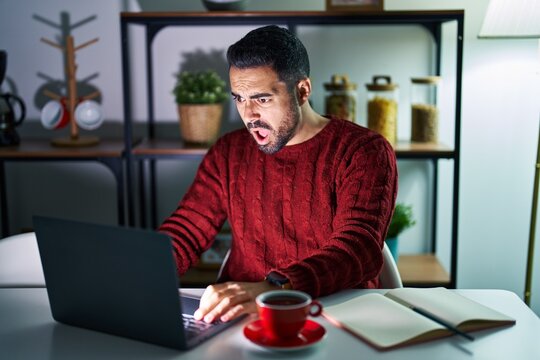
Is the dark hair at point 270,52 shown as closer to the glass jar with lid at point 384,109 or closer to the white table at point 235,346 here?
the white table at point 235,346

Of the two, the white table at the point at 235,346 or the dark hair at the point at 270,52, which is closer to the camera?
the white table at the point at 235,346

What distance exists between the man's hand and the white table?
31 mm

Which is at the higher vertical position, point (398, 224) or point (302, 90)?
point (302, 90)

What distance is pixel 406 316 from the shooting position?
1334 millimetres

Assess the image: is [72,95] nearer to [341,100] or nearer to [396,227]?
[341,100]

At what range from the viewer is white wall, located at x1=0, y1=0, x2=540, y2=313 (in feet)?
9.53

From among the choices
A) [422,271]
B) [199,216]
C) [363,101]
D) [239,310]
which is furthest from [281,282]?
[363,101]

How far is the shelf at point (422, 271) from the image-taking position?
107 inches

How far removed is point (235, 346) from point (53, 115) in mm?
1788

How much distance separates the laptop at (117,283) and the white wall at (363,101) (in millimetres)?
1713

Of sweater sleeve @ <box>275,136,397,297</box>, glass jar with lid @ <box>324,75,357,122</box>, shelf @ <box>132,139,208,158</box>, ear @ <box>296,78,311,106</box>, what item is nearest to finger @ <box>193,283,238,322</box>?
sweater sleeve @ <box>275,136,397,297</box>

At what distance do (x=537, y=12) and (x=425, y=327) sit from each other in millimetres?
1497

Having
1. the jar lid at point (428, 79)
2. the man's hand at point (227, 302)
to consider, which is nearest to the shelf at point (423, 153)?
the jar lid at point (428, 79)

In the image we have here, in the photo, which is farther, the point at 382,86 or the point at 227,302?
the point at 382,86
